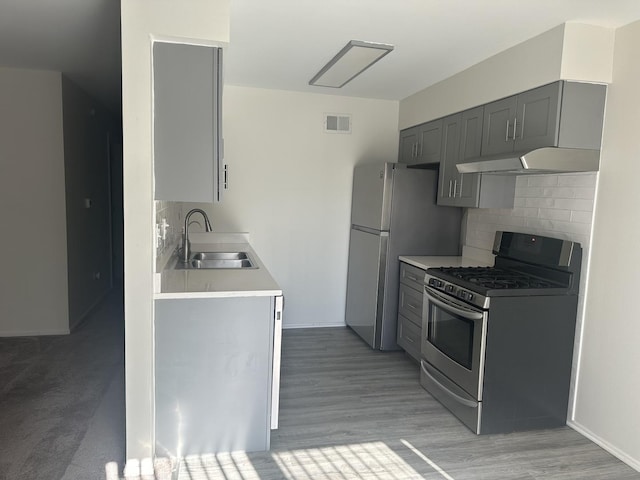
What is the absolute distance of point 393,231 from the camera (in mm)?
3994

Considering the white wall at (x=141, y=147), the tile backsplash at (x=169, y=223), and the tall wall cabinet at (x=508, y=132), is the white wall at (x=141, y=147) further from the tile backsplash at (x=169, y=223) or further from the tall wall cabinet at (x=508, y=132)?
the tall wall cabinet at (x=508, y=132)

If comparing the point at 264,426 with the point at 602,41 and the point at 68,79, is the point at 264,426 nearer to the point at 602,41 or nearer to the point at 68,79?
the point at 602,41

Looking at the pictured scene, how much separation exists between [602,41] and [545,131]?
0.61 meters

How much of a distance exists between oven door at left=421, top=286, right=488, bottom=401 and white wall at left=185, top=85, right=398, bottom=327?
5.37ft

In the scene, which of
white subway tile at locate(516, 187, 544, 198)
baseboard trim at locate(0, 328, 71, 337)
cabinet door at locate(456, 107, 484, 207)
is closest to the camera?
white subway tile at locate(516, 187, 544, 198)

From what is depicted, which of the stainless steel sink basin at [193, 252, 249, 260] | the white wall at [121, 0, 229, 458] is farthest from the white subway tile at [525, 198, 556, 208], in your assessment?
the white wall at [121, 0, 229, 458]

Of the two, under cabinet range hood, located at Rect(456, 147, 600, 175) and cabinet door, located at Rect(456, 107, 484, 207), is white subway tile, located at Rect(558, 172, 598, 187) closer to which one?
under cabinet range hood, located at Rect(456, 147, 600, 175)

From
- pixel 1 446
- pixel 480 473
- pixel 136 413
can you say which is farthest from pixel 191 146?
pixel 480 473

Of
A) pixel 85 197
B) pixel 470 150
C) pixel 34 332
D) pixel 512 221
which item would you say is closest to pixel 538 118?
pixel 470 150

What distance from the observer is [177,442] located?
235cm

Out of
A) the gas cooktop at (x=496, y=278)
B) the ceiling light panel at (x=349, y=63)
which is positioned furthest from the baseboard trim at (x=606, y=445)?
the ceiling light panel at (x=349, y=63)

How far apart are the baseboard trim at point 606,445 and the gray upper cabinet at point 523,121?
1814mm

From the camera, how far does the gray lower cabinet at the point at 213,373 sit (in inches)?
90.1

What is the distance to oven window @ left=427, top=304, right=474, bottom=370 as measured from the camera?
2.80 meters
